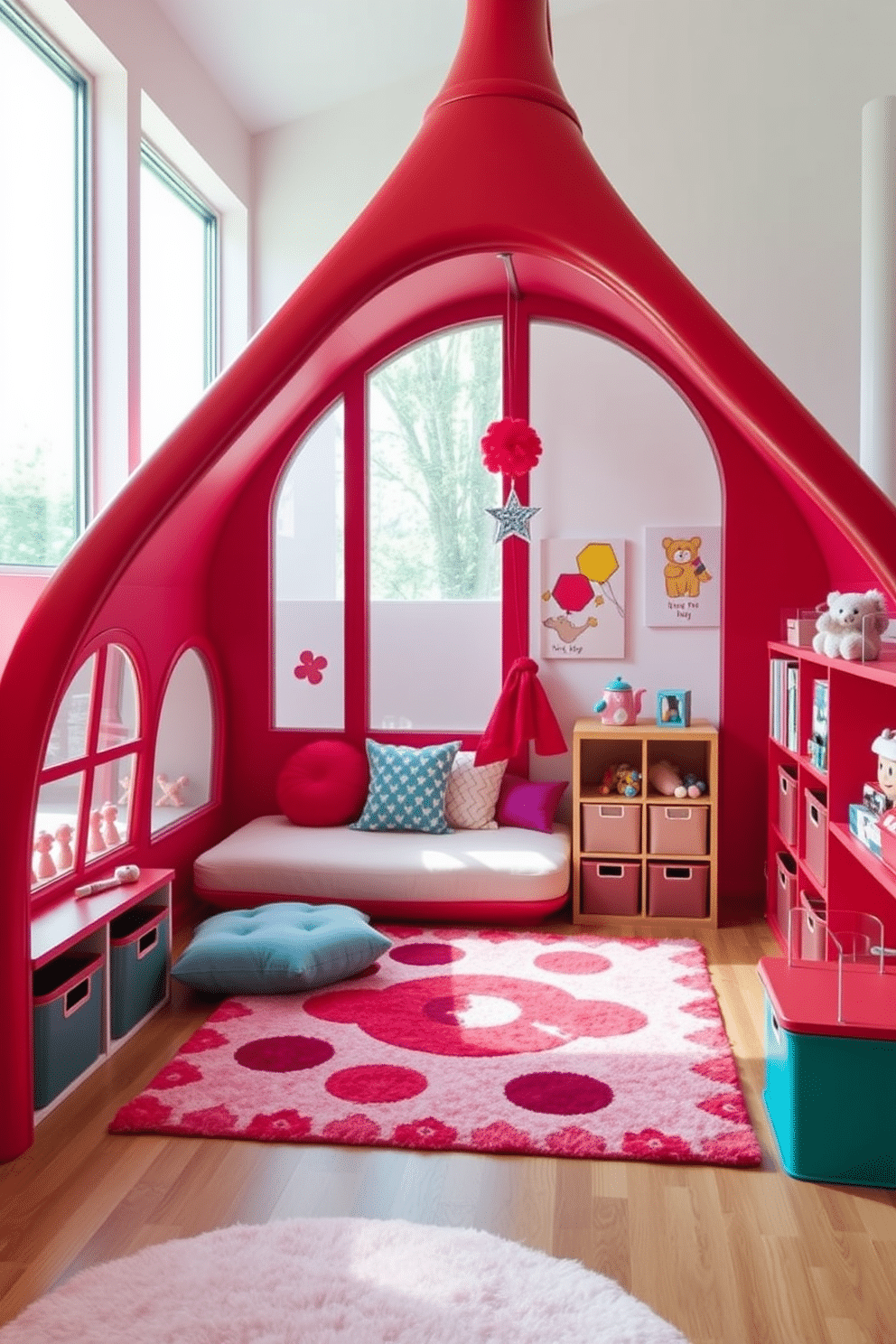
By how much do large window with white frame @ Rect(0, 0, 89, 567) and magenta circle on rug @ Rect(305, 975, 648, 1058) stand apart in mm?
1899

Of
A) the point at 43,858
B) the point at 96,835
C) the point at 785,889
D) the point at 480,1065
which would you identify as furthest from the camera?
the point at 785,889

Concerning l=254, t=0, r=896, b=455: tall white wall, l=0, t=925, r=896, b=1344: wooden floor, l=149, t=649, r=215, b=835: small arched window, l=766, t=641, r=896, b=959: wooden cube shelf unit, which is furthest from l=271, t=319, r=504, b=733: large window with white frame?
l=0, t=925, r=896, b=1344: wooden floor

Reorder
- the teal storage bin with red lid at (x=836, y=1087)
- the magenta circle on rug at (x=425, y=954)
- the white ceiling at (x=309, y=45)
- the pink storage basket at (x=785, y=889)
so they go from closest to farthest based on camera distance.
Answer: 1. the teal storage bin with red lid at (x=836, y=1087)
2. the magenta circle on rug at (x=425, y=954)
3. the pink storage basket at (x=785, y=889)
4. the white ceiling at (x=309, y=45)

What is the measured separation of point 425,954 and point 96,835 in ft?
4.34

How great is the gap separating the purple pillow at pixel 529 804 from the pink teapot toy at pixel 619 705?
1.44 ft

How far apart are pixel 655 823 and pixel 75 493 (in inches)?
108

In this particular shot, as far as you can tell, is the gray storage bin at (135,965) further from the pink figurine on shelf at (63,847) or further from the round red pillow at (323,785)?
the round red pillow at (323,785)

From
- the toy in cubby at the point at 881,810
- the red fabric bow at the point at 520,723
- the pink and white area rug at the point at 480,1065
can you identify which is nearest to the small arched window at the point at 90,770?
the pink and white area rug at the point at 480,1065

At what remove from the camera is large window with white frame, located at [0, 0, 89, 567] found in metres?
3.78

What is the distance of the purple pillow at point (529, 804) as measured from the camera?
5.20m

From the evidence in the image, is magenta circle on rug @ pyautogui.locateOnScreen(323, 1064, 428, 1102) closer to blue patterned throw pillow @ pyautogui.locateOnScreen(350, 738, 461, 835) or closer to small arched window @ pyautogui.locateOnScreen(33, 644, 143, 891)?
small arched window @ pyautogui.locateOnScreen(33, 644, 143, 891)

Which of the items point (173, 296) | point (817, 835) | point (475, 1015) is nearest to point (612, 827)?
point (817, 835)

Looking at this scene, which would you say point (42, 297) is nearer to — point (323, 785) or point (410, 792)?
point (323, 785)

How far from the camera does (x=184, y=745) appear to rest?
5289 millimetres
